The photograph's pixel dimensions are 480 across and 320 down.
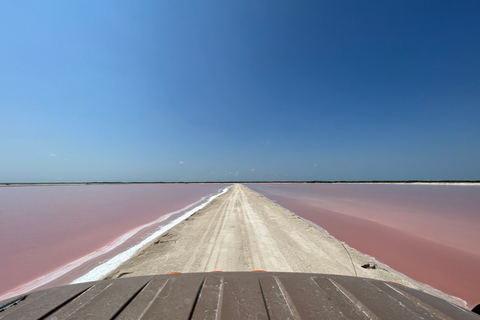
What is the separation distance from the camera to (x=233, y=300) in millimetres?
→ 1686

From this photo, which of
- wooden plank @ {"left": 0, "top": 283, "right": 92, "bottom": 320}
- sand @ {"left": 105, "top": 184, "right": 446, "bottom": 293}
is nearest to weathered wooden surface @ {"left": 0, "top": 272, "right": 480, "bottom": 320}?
wooden plank @ {"left": 0, "top": 283, "right": 92, "bottom": 320}

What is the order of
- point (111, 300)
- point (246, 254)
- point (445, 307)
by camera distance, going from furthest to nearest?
point (246, 254) → point (111, 300) → point (445, 307)

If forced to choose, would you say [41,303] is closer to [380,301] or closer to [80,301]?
[80,301]

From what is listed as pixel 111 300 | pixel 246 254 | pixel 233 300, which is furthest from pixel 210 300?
pixel 246 254

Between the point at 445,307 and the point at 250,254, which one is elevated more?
the point at 445,307

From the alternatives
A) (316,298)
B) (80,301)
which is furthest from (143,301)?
(316,298)

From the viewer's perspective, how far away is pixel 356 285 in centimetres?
193

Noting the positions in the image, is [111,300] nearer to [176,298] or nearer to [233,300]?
[176,298]

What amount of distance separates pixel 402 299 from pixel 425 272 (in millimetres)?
4665

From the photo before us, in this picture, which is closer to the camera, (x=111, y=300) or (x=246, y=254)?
(x=111, y=300)

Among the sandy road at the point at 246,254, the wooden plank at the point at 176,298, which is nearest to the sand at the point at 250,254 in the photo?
the sandy road at the point at 246,254

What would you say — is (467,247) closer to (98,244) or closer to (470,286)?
(470,286)

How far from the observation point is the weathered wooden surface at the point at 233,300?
150 cm

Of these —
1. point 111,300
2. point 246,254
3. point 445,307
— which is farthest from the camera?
point 246,254
